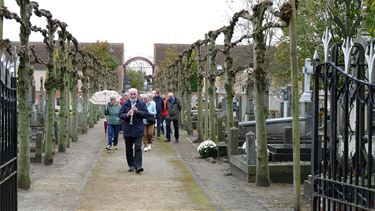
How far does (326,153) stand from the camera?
736 cm

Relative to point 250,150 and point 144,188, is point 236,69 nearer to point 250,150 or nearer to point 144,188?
point 250,150

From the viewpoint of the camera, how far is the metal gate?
629 centimetres

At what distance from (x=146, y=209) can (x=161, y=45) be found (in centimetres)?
8926

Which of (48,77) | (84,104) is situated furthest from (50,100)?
(84,104)

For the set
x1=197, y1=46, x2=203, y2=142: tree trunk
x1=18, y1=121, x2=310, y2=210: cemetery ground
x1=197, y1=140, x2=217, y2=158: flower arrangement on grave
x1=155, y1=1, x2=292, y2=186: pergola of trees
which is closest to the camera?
x1=18, y1=121, x2=310, y2=210: cemetery ground

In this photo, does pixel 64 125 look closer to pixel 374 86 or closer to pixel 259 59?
pixel 259 59

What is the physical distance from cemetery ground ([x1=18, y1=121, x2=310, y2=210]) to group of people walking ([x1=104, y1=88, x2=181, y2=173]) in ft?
1.92

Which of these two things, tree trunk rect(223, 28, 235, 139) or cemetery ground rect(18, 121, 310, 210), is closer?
cemetery ground rect(18, 121, 310, 210)

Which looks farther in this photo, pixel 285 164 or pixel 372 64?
pixel 285 164

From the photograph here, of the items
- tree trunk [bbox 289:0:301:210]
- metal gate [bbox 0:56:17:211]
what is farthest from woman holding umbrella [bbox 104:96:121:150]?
metal gate [bbox 0:56:17:211]

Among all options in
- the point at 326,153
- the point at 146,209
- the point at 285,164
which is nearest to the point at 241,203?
the point at 146,209

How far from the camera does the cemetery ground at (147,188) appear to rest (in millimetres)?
10250

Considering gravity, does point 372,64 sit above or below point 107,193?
above

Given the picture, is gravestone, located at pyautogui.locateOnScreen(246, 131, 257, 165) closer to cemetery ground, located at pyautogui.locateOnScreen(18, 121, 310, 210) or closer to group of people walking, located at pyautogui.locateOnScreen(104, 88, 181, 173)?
cemetery ground, located at pyautogui.locateOnScreen(18, 121, 310, 210)
